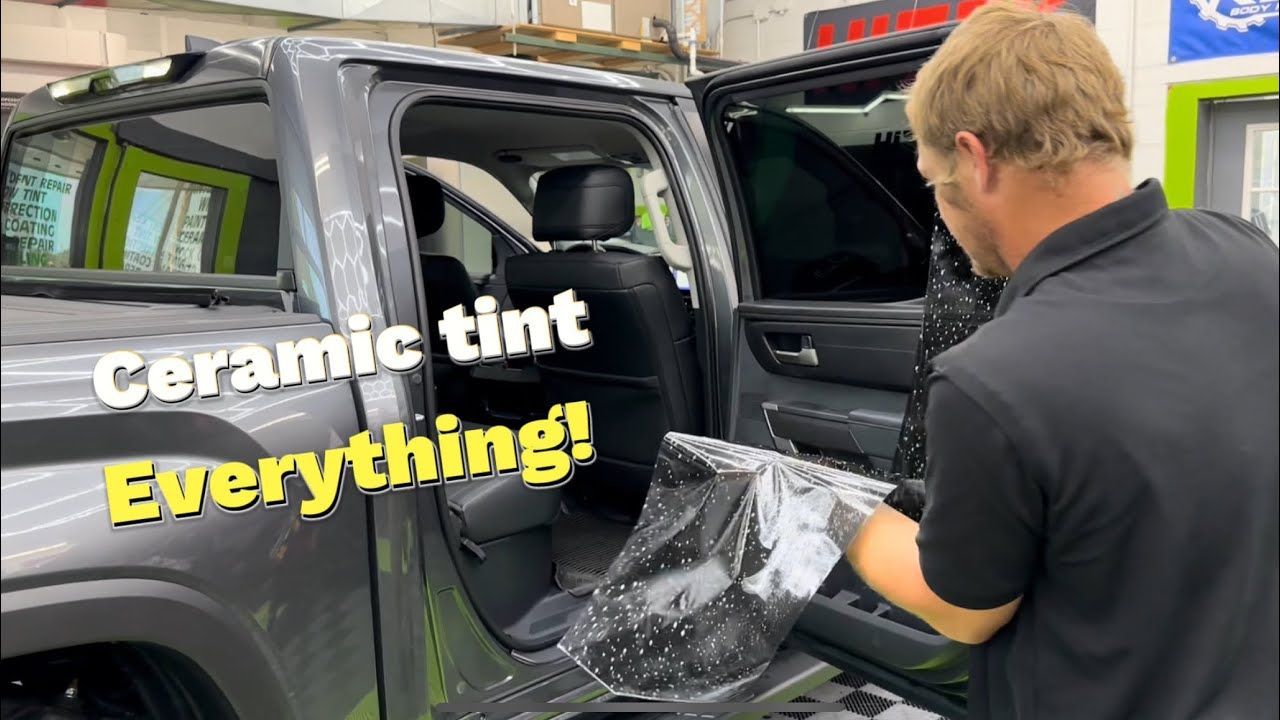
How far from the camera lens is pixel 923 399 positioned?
5.56ft

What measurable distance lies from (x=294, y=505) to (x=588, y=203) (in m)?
1.24

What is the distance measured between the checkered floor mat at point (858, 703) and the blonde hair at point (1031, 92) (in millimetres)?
1753

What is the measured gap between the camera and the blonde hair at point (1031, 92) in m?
1.04

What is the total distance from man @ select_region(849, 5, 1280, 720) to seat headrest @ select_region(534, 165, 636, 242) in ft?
4.55

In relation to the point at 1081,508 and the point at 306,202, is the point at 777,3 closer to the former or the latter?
the point at 306,202

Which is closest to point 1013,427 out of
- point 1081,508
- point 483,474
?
point 1081,508

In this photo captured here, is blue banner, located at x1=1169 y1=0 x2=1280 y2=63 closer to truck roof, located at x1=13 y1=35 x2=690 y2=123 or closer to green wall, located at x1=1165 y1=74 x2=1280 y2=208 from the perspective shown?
green wall, located at x1=1165 y1=74 x2=1280 y2=208

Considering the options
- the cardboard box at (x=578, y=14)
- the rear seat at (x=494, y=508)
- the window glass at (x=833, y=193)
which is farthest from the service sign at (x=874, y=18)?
the rear seat at (x=494, y=508)

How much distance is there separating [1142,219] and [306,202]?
130 cm

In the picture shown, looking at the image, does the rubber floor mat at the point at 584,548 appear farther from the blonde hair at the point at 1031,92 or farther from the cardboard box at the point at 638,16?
the cardboard box at the point at 638,16

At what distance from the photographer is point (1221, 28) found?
5.61 metres

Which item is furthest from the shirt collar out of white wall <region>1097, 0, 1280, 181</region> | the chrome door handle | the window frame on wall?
the window frame on wall

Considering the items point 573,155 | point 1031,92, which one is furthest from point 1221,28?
point 1031,92

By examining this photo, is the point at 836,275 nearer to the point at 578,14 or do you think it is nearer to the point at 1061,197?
the point at 1061,197
